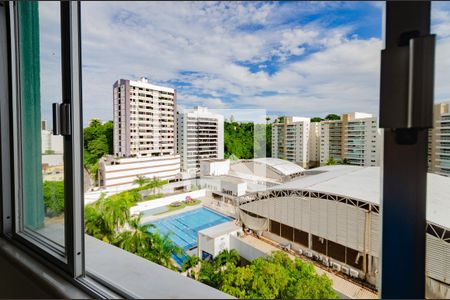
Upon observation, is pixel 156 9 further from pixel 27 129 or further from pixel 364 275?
pixel 364 275

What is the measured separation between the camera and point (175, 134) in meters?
1.55

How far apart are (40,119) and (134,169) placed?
61cm

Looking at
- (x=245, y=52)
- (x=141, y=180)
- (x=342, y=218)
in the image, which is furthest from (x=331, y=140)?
(x=141, y=180)

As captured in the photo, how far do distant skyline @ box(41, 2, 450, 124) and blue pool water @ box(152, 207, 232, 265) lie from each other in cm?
60

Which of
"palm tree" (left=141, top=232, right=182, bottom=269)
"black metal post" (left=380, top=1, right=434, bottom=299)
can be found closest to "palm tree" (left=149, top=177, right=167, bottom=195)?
"palm tree" (left=141, top=232, right=182, bottom=269)

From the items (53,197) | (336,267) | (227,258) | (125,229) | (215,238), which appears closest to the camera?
(336,267)

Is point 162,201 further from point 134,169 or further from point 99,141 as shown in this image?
point 99,141

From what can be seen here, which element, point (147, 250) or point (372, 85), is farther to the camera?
point (147, 250)

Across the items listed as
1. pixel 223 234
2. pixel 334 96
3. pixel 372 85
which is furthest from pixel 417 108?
pixel 223 234

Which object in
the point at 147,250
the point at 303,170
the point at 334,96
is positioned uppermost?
the point at 334,96

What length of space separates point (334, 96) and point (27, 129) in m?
1.41

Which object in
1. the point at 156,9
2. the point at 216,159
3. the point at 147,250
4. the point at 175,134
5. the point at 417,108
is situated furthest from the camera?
the point at 147,250

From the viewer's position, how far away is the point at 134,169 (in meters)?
1.73

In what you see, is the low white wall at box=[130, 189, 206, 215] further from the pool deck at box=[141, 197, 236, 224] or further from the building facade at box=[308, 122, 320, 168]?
the building facade at box=[308, 122, 320, 168]
